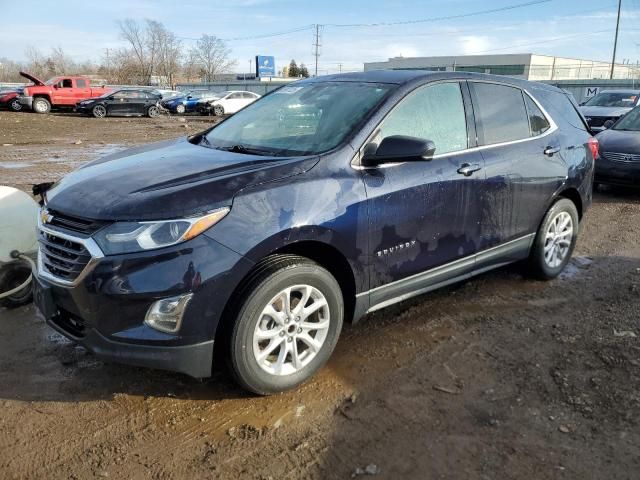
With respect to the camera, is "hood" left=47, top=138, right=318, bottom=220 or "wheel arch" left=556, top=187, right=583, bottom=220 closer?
"hood" left=47, top=138, right=318, bottom=220

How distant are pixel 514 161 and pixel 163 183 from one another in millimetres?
2703

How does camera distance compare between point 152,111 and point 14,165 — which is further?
point 152,111

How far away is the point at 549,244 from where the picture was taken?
4.85 metres

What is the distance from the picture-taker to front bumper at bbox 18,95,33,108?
2780cm

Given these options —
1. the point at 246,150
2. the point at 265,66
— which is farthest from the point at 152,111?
the point at 265,66

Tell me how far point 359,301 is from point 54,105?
30293 mm

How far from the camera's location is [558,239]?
4941 mm

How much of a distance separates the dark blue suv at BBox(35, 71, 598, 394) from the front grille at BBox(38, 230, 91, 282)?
0.04 ft

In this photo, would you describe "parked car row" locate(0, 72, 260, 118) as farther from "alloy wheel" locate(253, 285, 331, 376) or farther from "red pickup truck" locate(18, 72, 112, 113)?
"alloy wheel" locate(253, 285, 331, 376)

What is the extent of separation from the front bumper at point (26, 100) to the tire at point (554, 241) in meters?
29.3

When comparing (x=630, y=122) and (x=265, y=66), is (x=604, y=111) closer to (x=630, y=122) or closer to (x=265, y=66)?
(x=630, y=122)

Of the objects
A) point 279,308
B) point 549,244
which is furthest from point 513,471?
point 549,244

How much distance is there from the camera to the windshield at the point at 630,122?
947 cm

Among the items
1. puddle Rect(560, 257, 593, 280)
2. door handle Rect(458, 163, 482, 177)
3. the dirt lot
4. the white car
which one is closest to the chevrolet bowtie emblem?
the dirt lot
